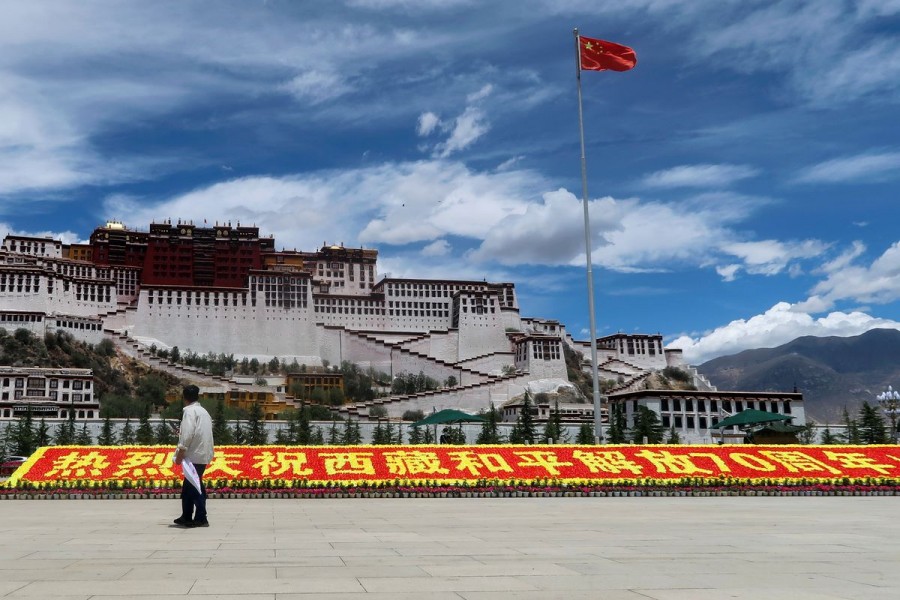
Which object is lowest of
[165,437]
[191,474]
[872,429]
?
[872,429]

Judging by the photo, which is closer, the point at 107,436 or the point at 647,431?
the point at 107,436

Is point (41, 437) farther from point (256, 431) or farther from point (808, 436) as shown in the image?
point (808, 436)

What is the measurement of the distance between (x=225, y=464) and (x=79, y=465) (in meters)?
3.83

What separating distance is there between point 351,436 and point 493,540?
1660 inches

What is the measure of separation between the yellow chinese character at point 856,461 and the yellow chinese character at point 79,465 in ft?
69.2

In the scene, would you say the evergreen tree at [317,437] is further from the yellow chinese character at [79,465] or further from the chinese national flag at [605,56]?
the chinese national flag at [605,56]

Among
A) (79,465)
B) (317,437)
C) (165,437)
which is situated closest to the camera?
(79,465)

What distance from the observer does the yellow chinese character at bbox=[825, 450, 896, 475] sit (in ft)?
77.2

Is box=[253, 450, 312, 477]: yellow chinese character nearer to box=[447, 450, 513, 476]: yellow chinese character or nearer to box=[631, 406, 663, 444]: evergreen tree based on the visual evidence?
box=[447, 450, 513, 476]: yellow chinese character

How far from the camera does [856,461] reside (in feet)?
80.6

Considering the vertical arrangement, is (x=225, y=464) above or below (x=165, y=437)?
below

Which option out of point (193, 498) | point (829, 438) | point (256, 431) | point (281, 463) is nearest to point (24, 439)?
point (256, 431)

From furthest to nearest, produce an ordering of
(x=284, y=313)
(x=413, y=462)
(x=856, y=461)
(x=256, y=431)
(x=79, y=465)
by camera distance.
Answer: (x=284, y=313), (x=256, y=431), (x=856, y=461), (x=413, y=462), (x=79, y=465)

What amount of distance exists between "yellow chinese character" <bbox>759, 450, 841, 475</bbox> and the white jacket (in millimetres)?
17842
